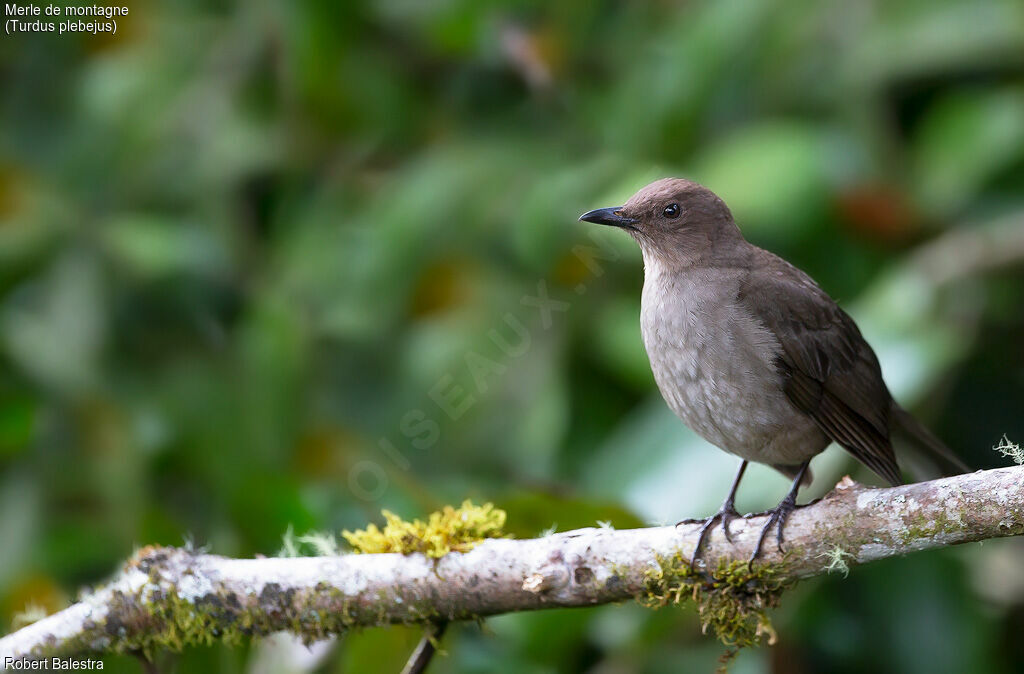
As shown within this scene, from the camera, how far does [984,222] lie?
5.08m

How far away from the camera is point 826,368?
12.5 ft

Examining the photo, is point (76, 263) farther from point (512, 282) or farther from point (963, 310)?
point (963, 310)

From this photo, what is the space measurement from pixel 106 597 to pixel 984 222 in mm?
3751

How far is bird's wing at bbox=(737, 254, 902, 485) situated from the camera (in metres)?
3.75

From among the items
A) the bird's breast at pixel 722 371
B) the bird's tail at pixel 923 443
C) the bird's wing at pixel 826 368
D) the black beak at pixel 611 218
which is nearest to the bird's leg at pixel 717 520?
the bird's breast at pixel 722 371

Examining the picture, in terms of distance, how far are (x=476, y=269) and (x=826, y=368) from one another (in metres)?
2.26

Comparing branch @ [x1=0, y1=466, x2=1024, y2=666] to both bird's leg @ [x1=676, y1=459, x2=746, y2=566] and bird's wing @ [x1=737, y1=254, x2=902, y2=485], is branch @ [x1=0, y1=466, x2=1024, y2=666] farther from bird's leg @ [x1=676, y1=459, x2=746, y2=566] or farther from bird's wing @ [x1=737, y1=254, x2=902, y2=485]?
bird's wing @ [x1=737, y1=254, x2=902, y2=485]

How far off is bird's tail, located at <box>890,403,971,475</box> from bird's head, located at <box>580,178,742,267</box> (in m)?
0.80

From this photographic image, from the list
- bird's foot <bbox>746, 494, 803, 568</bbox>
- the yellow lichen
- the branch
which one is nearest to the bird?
bird's foot <bbox>746, 494, 803, 568</bbox>

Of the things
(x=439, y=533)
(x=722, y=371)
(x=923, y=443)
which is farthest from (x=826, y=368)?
(x=439, y=533)

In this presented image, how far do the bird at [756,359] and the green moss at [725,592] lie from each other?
13.3 inches

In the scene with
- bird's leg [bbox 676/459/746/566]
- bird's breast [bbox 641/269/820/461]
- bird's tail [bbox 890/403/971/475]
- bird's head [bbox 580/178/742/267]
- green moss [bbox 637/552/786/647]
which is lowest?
green moss [bbox 637/552/786/647]

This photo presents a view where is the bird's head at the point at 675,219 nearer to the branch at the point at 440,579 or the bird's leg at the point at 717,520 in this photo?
the bird's leg at the point at 717,520

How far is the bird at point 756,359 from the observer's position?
12.1 ft
